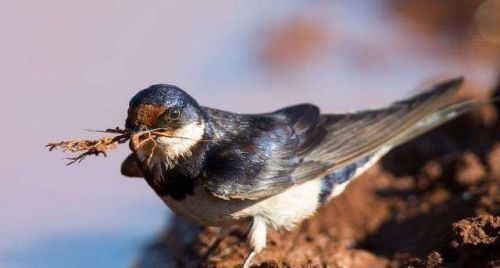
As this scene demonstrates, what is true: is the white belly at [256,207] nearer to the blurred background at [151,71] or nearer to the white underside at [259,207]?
the white underside at [259,207]

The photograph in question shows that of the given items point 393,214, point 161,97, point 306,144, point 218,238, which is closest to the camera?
point 161,97

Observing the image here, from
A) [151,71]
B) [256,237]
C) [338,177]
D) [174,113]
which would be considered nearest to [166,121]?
[174,113]

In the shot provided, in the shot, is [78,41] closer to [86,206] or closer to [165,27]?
[165,27]

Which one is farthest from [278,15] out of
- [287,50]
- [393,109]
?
[393,109]

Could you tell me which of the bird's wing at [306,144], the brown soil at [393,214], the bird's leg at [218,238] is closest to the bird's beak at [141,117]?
the bird's wing at [306,144]

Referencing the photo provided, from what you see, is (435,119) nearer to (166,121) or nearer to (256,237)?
(256,237)

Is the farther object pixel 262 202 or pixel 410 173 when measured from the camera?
pixel 410 173

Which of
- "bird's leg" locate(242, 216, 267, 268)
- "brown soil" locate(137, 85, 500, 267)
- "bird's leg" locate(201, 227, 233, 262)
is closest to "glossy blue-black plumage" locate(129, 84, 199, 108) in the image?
"bird's leg" locate(242, 216, 267, 268)
